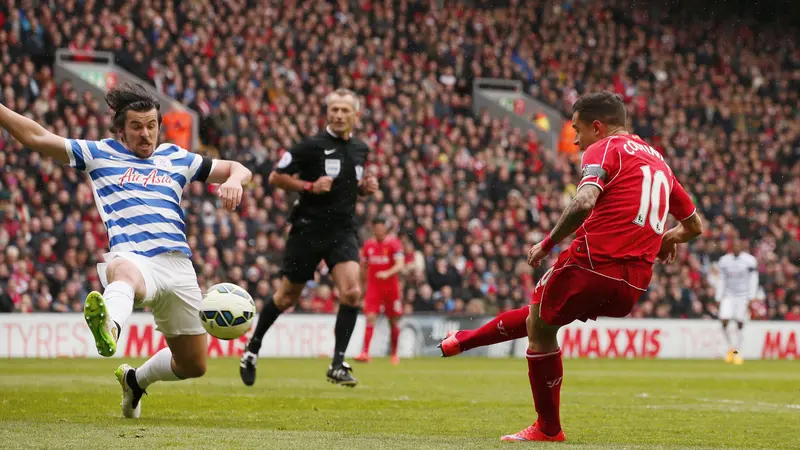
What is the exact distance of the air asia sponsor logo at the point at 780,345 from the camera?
24.7m

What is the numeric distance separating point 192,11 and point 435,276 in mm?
7832

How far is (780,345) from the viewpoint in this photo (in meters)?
24.8

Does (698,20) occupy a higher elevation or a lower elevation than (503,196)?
higher

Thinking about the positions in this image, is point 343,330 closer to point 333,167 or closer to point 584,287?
point 333,167

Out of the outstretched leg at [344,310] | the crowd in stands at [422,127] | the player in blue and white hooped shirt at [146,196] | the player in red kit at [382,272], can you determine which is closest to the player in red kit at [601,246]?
the player in blue and white hooped shirt at [146,196]

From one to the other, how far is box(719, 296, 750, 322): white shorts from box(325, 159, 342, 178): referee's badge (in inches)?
524

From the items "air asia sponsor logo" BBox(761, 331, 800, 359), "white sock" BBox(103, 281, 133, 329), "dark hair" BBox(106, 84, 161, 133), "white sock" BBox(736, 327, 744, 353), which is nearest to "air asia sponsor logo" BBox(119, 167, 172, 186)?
"dark hair" BBox(106, 84, 161, 133)

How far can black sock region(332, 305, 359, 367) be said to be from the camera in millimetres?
11078

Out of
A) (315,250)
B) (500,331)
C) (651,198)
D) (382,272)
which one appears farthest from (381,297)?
(651,198)

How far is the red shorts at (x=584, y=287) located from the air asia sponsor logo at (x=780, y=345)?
1878 cm

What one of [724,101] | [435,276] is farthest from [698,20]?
[435,276]

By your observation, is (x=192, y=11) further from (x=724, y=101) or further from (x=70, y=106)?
(x=724, y=101)

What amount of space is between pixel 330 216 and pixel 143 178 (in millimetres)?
4078

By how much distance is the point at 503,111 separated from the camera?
30984mm
